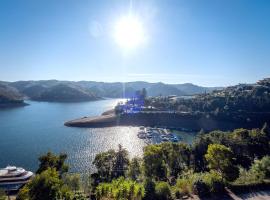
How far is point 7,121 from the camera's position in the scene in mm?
118812

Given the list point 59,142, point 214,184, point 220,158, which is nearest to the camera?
point 214,184

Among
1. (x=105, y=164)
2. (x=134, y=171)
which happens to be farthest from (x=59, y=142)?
(x=134, y=171)

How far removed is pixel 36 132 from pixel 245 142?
2799 inches

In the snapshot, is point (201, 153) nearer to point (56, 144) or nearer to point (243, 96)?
point (56, 144)

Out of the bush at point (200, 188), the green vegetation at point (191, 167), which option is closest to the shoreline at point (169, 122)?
the green vegetation at point (191, 167)

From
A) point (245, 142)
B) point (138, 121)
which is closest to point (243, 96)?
point (138, 121)

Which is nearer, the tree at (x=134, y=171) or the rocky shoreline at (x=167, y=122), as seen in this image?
the tree at (x=134, y=171)

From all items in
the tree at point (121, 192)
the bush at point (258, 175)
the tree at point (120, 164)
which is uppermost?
the tree at point (121, 192)

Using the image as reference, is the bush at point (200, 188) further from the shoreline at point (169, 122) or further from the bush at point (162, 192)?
the shoreline at point (169, 122)

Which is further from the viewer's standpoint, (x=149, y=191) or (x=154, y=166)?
(x=154, y=166)

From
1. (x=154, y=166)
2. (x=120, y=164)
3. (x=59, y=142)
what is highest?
(x=154, y=166)

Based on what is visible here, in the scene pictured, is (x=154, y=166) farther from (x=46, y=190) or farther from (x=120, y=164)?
(x=46, y=190)

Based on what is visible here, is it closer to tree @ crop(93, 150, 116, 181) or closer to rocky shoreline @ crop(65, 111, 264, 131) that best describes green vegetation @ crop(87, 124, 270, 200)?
tree @ crop(93, 150, 116, 181)

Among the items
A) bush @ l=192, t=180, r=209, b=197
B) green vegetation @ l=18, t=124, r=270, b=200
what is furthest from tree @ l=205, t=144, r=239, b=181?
bush @ l=192, t=180, r=209, b=197
